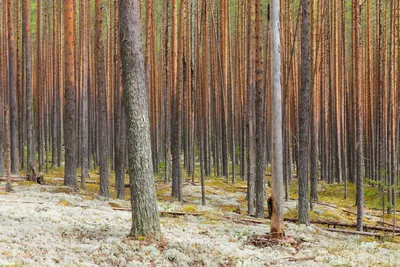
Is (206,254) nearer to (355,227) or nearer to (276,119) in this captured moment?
(276,119)

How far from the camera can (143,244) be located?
7328 mm

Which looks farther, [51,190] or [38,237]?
[51,190]

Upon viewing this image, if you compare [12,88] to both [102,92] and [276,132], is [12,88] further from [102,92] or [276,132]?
[276,132]

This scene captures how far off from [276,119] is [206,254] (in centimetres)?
324

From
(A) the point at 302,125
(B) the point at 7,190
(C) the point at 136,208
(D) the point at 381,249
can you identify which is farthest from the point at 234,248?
(B) the point at 7,190

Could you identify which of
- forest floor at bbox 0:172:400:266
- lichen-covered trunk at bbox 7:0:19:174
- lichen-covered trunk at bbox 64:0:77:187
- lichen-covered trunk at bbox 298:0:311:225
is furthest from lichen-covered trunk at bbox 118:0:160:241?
lichen-covered trunk at bbox 7:0:19:174

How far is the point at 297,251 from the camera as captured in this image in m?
8.33

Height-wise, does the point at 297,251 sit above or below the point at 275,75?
below

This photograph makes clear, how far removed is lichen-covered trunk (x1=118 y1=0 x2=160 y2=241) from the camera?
7.51 m

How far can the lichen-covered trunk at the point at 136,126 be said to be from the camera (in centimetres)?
751

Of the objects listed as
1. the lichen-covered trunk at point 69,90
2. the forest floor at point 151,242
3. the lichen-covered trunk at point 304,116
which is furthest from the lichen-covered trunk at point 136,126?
the lichen-covered trunk at point 69,90

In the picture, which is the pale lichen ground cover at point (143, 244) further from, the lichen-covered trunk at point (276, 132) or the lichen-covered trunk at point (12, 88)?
the lichen-covered trunk at point (12, 88)

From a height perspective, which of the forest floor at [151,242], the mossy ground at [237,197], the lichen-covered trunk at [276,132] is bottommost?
the mossy ground at [237,197]

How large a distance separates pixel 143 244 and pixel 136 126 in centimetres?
210
